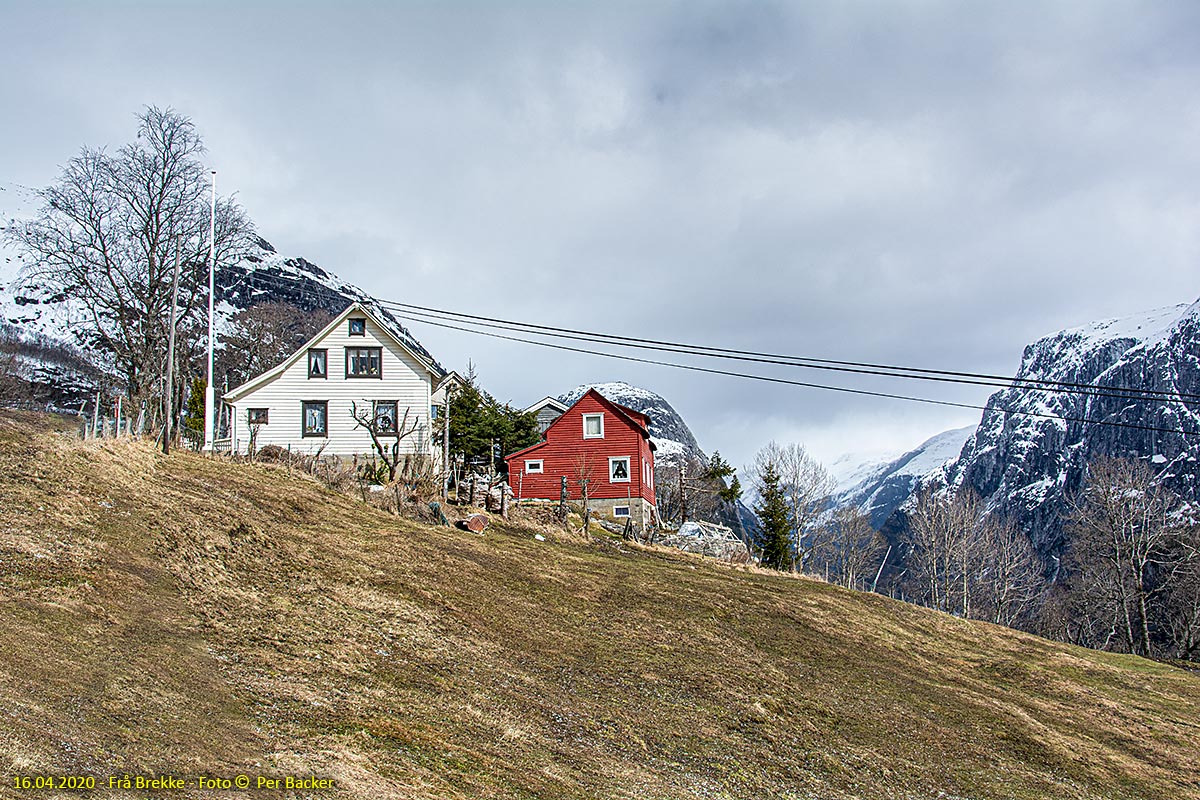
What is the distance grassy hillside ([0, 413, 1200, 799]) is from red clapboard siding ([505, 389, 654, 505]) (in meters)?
22.1

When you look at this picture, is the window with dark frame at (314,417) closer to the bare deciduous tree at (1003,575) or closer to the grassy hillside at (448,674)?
the grassy hillside at (448,674)

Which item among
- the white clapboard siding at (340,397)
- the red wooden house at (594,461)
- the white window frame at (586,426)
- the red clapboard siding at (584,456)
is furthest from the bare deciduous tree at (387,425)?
the white window frame at (586,426)

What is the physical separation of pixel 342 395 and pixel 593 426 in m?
16.0

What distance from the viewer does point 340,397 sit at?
40719 millimetres

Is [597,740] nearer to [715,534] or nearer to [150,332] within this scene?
[150,332]

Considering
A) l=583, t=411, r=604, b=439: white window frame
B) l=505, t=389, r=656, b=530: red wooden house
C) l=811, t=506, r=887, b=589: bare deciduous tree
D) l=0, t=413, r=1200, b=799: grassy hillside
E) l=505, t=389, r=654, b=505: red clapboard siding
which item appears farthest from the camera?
l=811, t=506, r=887, b=589: bare deciduous tree

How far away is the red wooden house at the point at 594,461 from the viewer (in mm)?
49438

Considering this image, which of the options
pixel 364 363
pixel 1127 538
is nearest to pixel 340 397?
pixel 364 363

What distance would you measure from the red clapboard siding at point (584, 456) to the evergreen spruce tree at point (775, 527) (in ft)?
41.9

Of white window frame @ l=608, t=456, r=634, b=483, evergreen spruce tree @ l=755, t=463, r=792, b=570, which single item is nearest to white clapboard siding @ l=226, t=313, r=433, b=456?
white window frame @ l=608, t=456, r=634, b=483

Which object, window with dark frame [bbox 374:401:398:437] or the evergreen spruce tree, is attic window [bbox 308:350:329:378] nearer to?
window with dark frame [bbox 374:401:398:437]

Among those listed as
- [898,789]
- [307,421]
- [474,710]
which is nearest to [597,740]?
[474,710]

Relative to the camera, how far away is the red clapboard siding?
49594 millimetres

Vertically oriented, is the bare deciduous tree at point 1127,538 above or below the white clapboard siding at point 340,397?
A: below
